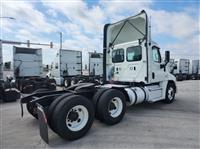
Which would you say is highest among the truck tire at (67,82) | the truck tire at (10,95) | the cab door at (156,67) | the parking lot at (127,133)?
the cab door at (156,67)

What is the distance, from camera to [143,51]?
20.3ft

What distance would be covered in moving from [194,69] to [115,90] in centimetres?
3032

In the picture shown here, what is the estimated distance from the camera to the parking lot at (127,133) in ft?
11.4

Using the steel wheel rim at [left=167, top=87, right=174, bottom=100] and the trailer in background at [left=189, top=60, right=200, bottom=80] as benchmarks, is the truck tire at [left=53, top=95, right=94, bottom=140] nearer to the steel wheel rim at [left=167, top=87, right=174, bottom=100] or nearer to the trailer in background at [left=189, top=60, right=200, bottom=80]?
the steel wheel rim at [left=167, top=87, right=174, bottom=100]

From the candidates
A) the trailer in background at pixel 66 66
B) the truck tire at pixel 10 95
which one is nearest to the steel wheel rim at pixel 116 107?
the truck tire at pixel 10 95

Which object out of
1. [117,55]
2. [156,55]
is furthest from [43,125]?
[156,55]

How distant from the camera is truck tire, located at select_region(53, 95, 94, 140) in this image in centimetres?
350

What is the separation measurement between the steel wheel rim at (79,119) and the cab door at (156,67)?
3.40 m

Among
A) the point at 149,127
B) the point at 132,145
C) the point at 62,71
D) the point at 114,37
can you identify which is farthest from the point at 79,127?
the point at 62,71

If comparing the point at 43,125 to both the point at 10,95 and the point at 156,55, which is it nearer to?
the point at 156,55

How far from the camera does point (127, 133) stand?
4027 mm

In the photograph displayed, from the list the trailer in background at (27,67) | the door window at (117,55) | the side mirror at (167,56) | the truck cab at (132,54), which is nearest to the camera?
the truck cab at (132,54)

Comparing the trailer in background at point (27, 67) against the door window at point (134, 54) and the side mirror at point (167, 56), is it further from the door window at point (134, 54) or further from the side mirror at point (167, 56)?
the side mirror at point (167, 56)

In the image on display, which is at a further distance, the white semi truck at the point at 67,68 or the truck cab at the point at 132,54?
the white semi truck at the point at 67,68
